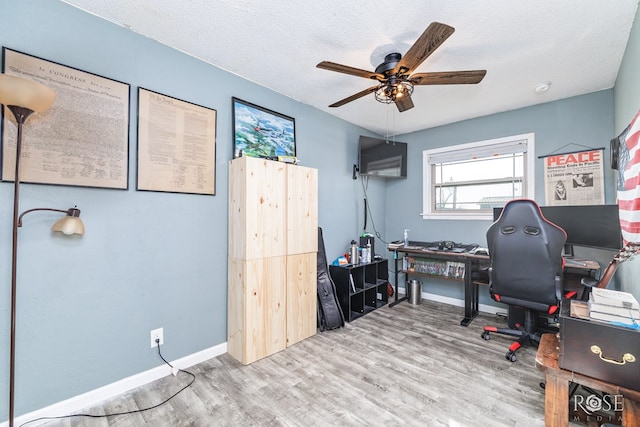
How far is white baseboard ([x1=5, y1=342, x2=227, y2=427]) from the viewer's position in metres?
1.56

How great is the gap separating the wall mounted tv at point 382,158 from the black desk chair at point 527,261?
1.82 meters

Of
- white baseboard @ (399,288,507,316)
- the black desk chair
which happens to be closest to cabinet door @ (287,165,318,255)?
the black desk chair

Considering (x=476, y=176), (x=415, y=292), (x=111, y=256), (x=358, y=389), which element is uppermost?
(x=476, y=176)

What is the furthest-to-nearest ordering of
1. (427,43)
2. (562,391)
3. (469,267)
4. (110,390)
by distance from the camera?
(469,267)
(110,390)
(427,43)
(562,391)

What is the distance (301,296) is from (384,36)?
234 cm

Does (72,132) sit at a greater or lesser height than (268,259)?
greater

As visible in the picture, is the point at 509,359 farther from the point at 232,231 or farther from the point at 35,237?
the point at 35,237

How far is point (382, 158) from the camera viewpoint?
3.96 meters

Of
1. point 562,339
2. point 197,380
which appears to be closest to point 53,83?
point 197,380

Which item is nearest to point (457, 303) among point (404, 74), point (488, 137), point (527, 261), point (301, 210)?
point (527, 261)

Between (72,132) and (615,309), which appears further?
(72,132)

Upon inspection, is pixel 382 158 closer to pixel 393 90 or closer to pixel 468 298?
pixel 393 90

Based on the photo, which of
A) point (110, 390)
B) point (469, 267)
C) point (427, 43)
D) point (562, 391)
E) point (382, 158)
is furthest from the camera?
point (382, 158)

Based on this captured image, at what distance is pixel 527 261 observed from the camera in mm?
2244
